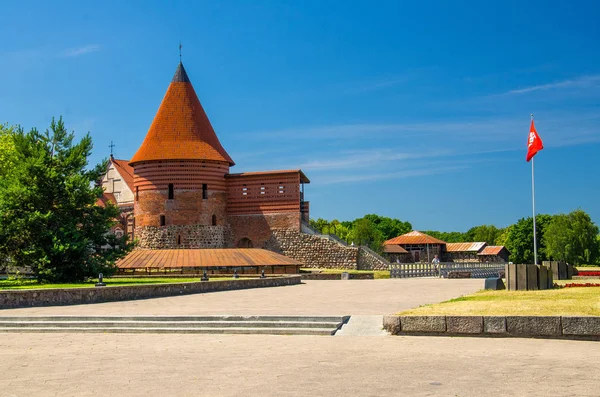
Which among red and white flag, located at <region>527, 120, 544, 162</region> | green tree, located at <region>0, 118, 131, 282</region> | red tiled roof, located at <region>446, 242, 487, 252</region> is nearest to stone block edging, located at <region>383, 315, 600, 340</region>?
green tree, located at <region>0, 118, 131, 282</region>

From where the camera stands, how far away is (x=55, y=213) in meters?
24.4

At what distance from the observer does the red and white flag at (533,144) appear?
1201 inches

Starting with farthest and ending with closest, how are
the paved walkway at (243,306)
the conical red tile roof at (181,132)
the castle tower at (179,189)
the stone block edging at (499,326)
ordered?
the conical red tile roof at (181,132) → the castle tower at (179,189) → the paved walkway at (243,306) → the stone block edging at (499,326)

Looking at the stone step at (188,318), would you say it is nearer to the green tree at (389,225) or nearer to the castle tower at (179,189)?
the castle tower at (179,189)

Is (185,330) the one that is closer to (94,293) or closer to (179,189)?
(94,293)

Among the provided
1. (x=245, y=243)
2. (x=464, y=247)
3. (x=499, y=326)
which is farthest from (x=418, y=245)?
(x=499, y=326)

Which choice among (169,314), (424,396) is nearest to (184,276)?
(169,314)

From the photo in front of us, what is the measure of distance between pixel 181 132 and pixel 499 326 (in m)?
40.2

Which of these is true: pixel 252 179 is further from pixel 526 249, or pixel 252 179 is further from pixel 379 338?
pixel 526 249

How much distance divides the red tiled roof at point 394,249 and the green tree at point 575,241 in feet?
54.1

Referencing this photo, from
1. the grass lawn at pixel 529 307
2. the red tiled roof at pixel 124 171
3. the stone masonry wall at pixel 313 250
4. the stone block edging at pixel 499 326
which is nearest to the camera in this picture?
the stone block edging at pixel 499 326

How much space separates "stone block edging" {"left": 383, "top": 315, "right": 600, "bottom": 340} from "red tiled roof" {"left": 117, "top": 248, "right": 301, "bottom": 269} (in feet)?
73.5

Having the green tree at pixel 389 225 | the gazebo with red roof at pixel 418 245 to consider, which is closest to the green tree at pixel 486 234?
the green tree at pixel 389 225

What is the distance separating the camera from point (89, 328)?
13.8 metres
